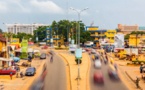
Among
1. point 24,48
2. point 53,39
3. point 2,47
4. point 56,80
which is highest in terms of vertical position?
point 53,39

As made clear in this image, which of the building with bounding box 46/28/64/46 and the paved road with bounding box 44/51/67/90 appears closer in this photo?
the paved road with bounding box 44/51/67/90

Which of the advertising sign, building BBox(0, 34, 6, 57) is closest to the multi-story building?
the advertising sign

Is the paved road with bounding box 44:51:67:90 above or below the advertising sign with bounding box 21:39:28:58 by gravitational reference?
below

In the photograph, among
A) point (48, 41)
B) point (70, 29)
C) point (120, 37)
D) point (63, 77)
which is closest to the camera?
point (63, 77)

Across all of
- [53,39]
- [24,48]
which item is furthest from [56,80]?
[53,39]

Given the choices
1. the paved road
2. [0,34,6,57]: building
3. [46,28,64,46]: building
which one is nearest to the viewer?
the paved road

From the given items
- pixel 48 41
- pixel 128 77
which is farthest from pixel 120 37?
pixel 48 41

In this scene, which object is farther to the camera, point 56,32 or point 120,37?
point 56,32

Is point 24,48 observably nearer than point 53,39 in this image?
Yes

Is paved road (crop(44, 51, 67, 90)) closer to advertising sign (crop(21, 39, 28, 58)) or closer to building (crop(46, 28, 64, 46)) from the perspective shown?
advertising sign (crop(21, 39, 28, 58))

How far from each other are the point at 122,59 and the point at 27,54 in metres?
23.8

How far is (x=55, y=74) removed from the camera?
165 ft

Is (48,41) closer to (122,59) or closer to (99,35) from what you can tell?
(99,35)

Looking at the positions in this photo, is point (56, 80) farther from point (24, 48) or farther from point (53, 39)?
point (53, 39)
